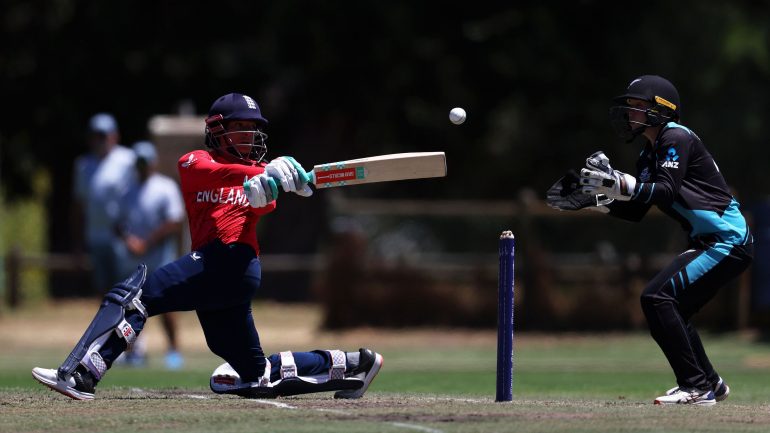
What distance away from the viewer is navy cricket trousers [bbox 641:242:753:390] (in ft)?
29.9

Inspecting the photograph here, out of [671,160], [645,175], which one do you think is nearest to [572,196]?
[645,175]

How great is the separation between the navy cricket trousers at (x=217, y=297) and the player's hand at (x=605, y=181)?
2.20m

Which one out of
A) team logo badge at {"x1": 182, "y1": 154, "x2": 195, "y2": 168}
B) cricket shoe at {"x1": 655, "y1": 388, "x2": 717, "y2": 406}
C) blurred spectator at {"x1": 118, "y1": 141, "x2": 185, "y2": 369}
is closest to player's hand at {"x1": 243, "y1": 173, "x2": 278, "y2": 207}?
team logo badge at {"x1": 182, "y1": 154, "x2": 195, "y2": 168}

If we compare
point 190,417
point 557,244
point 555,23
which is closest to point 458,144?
point 555,23

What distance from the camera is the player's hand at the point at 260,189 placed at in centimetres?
868

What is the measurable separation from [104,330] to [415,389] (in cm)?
387

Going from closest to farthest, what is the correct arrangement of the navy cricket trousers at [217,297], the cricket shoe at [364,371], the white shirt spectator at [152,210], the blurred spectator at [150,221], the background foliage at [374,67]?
the navy cricket trousers at [217,297] < the cricket shoe at [364,371] < the blurred spectator at [150,221] < the white shirt spectator at [152,210] < the background foliage at [374,67]

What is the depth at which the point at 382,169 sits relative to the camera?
9125 mm

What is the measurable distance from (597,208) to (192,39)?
1755 centimetres

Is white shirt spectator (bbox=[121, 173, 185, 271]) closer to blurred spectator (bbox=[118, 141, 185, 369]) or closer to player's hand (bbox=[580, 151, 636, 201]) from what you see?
blurred spectator (bbox=[118, 141, 185, 369])

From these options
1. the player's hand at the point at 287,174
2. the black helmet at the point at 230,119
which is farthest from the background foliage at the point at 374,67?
the player's hand at the point at 287,174

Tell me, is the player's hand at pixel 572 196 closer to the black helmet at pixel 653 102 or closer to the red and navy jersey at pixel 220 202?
the black helmet at pixel 653 102

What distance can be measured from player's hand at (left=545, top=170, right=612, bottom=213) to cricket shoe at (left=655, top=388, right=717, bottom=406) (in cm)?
133

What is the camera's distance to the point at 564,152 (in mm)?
28891
